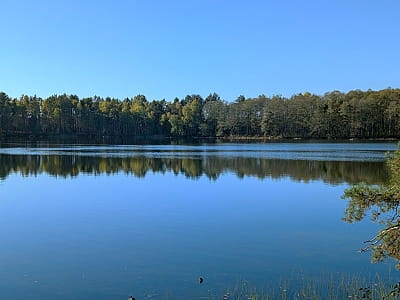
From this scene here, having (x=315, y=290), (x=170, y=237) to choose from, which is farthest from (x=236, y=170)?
(x=315, y=290)

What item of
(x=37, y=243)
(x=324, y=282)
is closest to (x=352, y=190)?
(x=324, y=282)

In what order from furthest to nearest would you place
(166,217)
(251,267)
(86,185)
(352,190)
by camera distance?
(86,185)
(166,217)
(251,267)
(352,190)

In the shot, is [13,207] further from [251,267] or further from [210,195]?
[251,267]

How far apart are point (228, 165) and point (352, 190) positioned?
29743mm

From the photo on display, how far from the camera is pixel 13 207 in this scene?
16.9m

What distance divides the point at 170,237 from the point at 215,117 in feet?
351

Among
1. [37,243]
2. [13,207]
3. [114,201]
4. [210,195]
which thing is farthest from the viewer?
[210,195]

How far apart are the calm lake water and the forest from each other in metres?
73.2

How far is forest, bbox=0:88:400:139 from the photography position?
304ft

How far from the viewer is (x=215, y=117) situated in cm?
11825

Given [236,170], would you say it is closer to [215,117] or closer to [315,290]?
[315,290]

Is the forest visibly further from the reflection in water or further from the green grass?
the green grass

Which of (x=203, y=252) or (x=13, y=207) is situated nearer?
(x=203, y=252)

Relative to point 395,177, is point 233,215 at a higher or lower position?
lower
